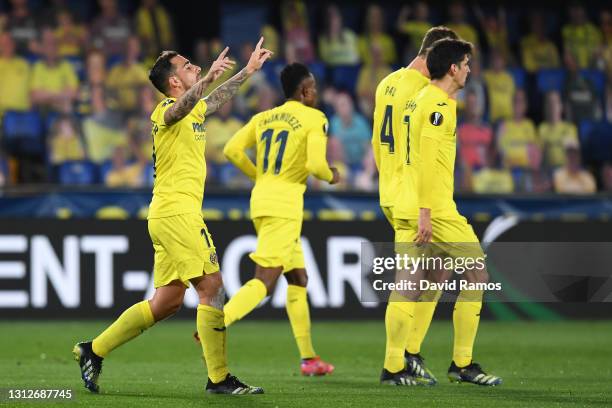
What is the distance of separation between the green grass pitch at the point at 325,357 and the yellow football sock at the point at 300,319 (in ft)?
0.84

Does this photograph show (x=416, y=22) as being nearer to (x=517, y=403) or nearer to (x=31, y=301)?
(x=31, y=301)

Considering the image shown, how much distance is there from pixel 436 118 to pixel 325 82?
30.5 feet

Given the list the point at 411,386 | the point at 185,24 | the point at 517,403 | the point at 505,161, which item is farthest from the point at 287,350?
the point at 185,24

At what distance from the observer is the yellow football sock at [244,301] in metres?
9.34

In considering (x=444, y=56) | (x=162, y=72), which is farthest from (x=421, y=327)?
(x=162, y=72)

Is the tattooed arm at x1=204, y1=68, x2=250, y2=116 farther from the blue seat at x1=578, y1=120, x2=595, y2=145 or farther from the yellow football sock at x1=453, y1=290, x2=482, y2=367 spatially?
the blue seat at x1=578, y1=120, x2=595, y2=145

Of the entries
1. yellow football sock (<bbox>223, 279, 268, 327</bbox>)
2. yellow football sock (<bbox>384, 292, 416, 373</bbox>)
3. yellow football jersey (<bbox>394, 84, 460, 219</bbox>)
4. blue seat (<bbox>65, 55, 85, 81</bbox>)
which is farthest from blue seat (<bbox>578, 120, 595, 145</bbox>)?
yellow football sock (<bbox>384, 292, 416, 373</bbox>)

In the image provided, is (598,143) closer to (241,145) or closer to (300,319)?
(241,145)

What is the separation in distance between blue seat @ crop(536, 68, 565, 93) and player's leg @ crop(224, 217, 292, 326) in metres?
9.16

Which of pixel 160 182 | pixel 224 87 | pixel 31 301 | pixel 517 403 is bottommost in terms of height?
pixel 31 301

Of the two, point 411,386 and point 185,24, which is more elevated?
point 185,24

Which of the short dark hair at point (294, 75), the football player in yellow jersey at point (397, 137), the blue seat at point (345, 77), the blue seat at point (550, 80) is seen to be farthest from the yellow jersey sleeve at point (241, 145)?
the blue seat at point (550, 80)

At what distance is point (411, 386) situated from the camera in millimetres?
8297

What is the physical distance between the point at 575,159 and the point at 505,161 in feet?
3.05
